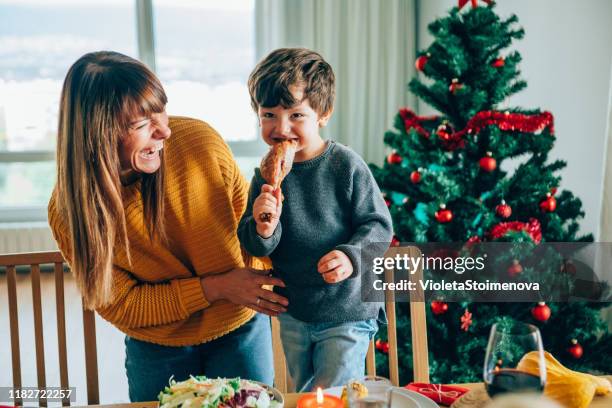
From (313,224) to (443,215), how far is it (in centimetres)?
72

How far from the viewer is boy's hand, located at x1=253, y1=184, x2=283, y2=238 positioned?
1148mm

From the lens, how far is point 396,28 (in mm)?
4195

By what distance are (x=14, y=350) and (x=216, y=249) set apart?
19.9 inches

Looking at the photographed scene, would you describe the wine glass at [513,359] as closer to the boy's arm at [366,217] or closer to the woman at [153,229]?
the boy's arm at [366,217]

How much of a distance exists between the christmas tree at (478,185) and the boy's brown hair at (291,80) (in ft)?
2.37

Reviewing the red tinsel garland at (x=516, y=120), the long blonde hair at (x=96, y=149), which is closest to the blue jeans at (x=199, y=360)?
the long blonde hair at (x=96, y=149)

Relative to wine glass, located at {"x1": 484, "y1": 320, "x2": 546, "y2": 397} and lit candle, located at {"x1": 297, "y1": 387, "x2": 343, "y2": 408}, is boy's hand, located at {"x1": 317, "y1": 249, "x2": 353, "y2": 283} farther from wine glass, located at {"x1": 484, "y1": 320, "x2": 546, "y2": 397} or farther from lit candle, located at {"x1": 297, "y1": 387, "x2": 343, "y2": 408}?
wine glass, located at {"x1": 484, "y1": 320, "x2": 546, "y2": 397}

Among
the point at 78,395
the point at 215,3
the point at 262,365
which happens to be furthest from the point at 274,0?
the point at 262,365

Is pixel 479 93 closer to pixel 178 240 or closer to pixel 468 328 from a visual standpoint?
pixel 468 328

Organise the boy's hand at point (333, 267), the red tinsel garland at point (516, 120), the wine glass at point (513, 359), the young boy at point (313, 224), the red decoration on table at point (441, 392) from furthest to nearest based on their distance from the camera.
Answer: the red tinsel garland at point (516, 120)
the young boy at point (313, 224)
the boy's hand at point (333, 267)
the red decoration on table at point (441, 392)
the wine glass at point (513, 359)

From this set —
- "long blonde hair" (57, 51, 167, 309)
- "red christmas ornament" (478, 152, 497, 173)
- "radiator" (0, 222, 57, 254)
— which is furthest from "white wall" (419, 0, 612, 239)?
"radiator" (0, 222, 57, 254)

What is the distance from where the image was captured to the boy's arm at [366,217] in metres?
1.21

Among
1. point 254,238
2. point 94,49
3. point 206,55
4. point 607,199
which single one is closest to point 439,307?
point 607,199

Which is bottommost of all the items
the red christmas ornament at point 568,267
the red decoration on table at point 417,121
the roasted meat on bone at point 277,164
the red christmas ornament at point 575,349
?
the red christmas ornament at point 575,349
